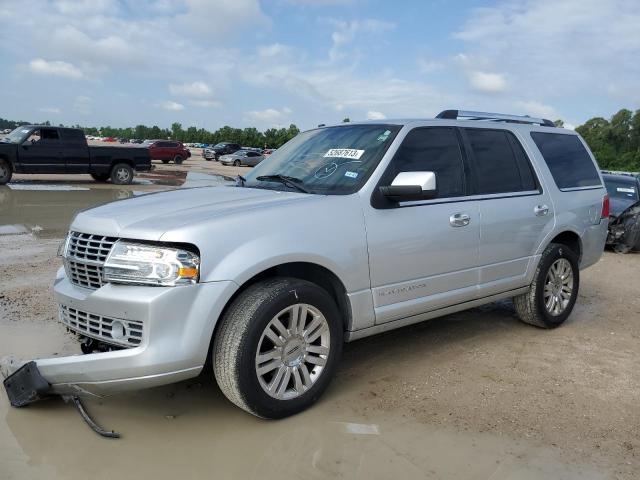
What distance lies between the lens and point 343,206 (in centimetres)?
370

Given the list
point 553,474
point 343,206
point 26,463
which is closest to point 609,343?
point 553,474

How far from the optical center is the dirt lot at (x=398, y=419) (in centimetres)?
304

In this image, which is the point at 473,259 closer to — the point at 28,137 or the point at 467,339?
the point at 467,339

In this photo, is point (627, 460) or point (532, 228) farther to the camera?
point (532, 228)

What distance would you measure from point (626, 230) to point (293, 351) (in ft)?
28.7

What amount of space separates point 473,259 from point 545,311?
1.34 metres

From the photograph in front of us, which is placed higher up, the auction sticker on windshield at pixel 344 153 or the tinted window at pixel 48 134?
the tinted window at pixel 48 134

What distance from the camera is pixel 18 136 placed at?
1853 cm

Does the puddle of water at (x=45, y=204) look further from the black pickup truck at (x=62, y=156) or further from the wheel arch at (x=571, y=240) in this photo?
the wheel arch at (x=571, y=240)

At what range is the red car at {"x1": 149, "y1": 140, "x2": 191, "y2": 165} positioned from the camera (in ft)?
130

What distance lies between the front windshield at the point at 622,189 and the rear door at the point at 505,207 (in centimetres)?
702

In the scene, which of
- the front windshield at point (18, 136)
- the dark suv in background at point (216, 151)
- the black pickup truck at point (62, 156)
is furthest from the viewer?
the dark suv in background at point (216, 151)

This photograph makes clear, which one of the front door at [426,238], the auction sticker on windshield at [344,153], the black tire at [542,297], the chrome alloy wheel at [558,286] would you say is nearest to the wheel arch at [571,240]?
the black tire at [542,297]

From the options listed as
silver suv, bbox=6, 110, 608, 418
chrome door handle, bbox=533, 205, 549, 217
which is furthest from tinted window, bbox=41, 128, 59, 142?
chrome door handle, bbox=533, 205, 549, 217
